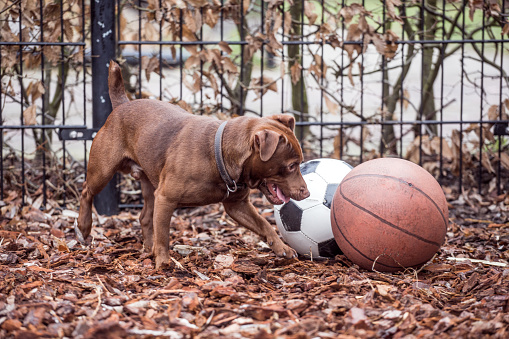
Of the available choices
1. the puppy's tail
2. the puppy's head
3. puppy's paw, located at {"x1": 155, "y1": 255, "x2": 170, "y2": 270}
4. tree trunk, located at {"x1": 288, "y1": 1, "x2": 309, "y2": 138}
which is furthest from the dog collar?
tree trunk, located at {"x1": 288, "y1": 1, "x2": 309, "y2": 138}

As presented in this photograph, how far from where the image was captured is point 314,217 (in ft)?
14.7

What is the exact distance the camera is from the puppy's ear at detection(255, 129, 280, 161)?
3.89m

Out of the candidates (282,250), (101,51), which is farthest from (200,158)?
(101,51)

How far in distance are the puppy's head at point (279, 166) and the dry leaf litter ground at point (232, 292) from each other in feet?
1.83

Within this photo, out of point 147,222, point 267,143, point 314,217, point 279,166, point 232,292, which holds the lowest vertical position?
point 147,222

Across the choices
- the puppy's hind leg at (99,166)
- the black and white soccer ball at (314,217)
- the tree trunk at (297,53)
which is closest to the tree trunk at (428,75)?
the tree trunk at (297,53)

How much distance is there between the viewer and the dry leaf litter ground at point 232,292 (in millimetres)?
2928

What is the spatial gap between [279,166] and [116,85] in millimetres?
1884

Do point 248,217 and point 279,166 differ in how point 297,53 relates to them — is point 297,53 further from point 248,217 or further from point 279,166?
point 279,166

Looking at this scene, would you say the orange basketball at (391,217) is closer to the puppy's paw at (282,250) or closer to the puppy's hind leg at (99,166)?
the puppy's paw at (282,250)

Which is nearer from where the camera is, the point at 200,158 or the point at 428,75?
the point at 200,158

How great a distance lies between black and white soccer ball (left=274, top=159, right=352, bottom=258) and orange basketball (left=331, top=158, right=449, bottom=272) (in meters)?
0.29

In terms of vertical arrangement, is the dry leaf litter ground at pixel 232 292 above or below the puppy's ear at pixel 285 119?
below

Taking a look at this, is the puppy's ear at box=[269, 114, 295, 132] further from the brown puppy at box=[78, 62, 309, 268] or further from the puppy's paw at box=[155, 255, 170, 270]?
the puppy's paw at box=[155, 255, 170, 270]
